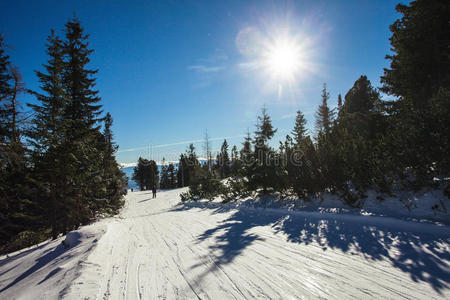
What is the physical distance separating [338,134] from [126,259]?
8.94m

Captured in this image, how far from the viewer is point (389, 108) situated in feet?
39.0

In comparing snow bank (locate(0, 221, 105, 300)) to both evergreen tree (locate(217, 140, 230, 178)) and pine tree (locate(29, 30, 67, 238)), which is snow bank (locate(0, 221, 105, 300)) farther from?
evergreen tree (locate(217, 140, 230, 178))

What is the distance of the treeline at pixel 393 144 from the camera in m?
5.04

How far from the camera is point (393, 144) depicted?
5566 millimetres

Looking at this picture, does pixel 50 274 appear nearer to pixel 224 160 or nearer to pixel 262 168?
pixel 262 168

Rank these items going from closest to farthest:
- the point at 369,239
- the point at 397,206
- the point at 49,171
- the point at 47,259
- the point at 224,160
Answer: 1. the point at 369,239
2. the point at 47,259
3. the point at 397,206
4. the point at 49,171
5. the point at 224,160

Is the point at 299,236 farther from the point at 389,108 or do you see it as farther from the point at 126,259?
the point at 389,108

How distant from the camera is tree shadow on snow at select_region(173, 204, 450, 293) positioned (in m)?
2.77

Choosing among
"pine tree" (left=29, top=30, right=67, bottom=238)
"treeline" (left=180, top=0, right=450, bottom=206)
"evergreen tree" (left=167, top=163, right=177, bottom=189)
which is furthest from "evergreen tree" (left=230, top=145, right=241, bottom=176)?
"evergreen tree" (left=167, top=163, right=177, bottom=189)

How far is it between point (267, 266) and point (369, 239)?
8.55 feet

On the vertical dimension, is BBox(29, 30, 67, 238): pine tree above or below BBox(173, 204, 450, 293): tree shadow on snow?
above

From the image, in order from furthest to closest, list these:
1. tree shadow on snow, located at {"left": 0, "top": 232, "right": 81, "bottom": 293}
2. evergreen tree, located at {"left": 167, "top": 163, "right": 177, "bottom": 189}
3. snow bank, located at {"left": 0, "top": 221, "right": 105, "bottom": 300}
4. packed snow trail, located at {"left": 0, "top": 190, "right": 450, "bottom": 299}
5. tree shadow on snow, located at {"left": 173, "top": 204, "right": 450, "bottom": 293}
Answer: evergreen tree, located at {"left": 167, "top": 163, "right": 177, "bottom": 189}, tree shadow on snow, located at {"left": 0, "top": 232, "right": 81, "bottom": 293}, tree shadow on snow, located at {"left": 173, "top": 204, "right": 450, "bottom": 293}, snow bank, located at {"left": 0, "top": 221, "right": 105, "bottom": 300}, packed snow trail, located at {"left": 0, "top": 190, "right": 450, "bottom": 299}

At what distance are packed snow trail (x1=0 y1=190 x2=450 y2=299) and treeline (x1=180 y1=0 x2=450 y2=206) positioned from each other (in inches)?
70.5

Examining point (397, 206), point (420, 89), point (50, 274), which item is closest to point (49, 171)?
point (50, 274)
